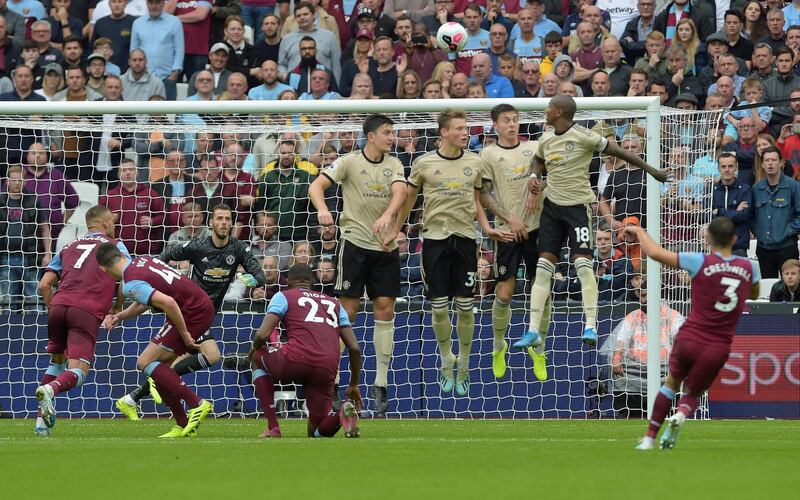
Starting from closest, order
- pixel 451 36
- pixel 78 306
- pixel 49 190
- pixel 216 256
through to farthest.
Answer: pixel 78 306
pixel 216 256
pixel 49 190
pixel 451 36

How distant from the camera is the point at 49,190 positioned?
1839 centimetres

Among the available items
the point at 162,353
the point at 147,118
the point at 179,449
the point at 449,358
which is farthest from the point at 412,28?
the point at 179,449

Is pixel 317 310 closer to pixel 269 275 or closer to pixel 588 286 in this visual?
pixel 588 286

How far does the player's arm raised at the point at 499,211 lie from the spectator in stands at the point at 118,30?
9540 millimetres

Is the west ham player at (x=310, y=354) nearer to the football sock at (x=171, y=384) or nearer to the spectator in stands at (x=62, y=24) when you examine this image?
the football sock at (x=171, y=384)

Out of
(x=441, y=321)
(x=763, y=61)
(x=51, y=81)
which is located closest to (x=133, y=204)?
(x=51, y=81)

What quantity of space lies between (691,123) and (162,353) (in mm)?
7100

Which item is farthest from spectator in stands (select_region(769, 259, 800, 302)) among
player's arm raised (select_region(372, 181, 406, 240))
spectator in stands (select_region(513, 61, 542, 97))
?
player's arm raised (select_region(372, 181, 406, 240))

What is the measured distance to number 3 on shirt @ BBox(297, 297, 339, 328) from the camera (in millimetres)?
12281

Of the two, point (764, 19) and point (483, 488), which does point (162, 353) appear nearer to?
point (483, 488)

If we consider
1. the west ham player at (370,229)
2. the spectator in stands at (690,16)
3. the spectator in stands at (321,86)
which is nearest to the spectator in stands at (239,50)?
the spectator in stands at (321,86)

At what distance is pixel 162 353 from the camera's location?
531 inches

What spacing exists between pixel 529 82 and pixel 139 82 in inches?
240

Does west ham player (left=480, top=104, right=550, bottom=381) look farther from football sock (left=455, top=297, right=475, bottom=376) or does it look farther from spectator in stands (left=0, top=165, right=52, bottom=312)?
spectator in stands (left=0, top=165, right=52, bottom=312)
